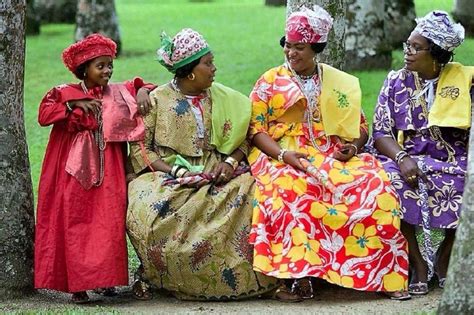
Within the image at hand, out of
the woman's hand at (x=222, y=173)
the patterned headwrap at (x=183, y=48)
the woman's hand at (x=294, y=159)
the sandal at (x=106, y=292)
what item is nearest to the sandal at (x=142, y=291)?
the sandal at (x=106, y=292)

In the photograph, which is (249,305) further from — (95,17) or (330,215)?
(95,17)

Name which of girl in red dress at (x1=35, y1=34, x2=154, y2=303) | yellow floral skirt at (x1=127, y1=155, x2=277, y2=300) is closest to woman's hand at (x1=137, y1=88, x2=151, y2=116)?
girl in red dress at (x1=35, y1=34, x2=154, y2=303)

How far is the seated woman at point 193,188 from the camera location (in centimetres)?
658

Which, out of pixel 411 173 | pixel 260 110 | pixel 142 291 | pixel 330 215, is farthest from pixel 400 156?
pixel 142 291

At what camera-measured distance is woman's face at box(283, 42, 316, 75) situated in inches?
273

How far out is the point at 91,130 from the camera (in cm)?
682

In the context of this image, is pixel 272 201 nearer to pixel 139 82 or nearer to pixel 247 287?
pixel 247 287

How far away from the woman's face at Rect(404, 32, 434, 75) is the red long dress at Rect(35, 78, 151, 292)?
78.1 inches

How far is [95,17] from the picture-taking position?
1845 centimetres

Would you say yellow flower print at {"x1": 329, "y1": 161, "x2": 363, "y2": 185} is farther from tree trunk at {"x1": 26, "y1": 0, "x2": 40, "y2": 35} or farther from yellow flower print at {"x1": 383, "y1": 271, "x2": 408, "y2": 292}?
tree trunk at {"x1": 26, "y1": 0, "x2": 40, "y2": 35}

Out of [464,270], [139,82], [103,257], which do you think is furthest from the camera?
[139,82]

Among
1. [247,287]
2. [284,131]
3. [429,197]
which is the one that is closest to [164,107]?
[284,131]

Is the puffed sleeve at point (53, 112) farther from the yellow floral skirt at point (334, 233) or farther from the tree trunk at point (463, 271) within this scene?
the tree trunk at point (463, 271)

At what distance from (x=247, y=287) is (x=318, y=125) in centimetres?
118
